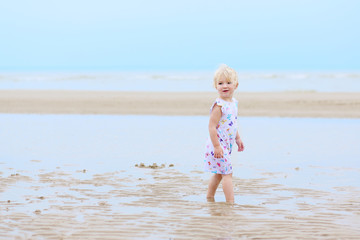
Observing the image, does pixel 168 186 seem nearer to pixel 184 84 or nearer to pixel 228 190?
pixel 228 190

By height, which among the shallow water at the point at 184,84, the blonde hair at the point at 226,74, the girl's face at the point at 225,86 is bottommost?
the girl's face at the point at 225,86

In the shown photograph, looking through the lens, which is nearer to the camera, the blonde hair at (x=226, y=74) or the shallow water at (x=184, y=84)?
the blonde hair at (x=226, y=74)

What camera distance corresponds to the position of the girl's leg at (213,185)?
19.9 ft

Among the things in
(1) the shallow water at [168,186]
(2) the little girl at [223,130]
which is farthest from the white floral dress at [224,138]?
(1) the shallow water at [168,186]

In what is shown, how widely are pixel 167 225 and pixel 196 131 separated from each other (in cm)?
804

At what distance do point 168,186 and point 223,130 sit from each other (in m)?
1.19

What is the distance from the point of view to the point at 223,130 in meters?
6.00

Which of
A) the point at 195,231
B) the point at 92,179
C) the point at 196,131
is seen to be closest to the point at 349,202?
the point at 195,231

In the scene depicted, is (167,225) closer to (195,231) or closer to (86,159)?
(195,231)

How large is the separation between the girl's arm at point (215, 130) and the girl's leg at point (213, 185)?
311 mm

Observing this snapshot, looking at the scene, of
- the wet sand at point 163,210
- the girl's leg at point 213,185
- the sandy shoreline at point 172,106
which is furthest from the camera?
the sandy shoreline at point 172,106

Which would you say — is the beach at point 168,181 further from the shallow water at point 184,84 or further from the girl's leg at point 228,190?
the shallow water at point 184,84

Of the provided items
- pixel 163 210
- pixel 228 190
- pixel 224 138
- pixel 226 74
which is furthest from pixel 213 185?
pixel 226 74

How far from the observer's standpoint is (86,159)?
29.0ft
